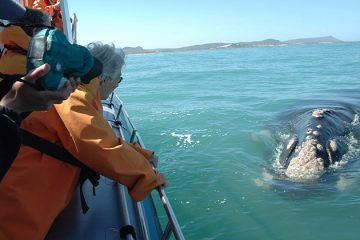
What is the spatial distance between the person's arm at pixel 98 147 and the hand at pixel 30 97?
3.43 feet

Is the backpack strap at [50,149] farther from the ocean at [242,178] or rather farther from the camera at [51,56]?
the ocean at [242,178]

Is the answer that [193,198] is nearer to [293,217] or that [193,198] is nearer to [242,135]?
[293,217]

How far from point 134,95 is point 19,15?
21011 mm

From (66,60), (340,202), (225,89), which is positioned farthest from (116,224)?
(225,89)

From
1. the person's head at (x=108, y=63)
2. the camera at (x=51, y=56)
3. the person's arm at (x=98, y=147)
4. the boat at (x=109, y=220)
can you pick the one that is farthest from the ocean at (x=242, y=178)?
the camera at (x=51, y=56)

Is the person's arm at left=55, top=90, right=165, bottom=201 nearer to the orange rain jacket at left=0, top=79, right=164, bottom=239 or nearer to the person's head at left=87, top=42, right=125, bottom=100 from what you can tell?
the orange rain jacket at left=0, top=79, right=164, bottom=239

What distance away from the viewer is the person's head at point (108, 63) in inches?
145

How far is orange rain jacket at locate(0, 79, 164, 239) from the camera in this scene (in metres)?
2.65

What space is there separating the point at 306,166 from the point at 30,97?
298 inches

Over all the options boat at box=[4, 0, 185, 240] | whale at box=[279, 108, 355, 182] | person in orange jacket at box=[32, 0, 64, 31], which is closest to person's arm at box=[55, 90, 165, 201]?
boat at box=[4, 0, 185, 240]

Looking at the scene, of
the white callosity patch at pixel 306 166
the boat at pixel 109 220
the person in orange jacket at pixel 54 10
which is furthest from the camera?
the white callosity patch at pixel 306 166

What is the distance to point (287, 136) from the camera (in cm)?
1126

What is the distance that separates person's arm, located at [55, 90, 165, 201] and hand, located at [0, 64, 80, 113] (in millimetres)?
1045

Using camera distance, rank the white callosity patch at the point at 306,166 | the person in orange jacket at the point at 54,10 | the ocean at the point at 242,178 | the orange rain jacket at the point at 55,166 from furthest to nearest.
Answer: the white callosity patch at the point at 306,166 < the person in orange jacket at the point at 54,10 < the ocean at the point at 242,178 < the orange rain jacket at the point at 55,166
